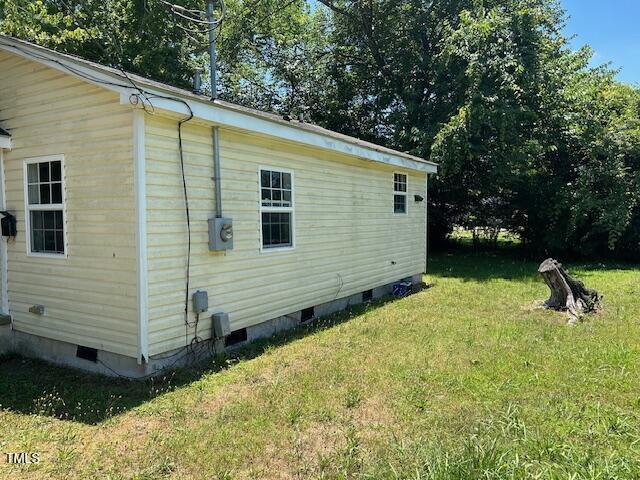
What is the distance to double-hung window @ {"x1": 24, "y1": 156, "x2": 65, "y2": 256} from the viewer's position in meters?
5.04

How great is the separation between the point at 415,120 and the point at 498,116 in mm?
3086

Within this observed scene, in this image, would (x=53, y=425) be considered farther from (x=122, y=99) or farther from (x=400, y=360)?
(x=400, y=360)

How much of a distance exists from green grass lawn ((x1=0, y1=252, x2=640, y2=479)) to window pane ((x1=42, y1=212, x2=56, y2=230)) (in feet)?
5.19

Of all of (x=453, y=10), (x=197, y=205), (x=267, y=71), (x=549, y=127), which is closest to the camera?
(x=197, y=205)

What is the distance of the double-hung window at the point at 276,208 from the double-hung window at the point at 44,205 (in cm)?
235

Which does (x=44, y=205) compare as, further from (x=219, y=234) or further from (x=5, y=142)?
(x=219, y=234)

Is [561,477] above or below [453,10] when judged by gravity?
below

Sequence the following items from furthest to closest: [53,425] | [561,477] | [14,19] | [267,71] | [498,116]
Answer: [267,71] < [498,116] < [14,19] < [53,425] < [561,477]

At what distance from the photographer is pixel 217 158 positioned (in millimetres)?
5207

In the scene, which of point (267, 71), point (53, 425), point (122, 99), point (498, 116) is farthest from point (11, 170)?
point (267, 71)

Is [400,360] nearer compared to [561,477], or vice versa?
[561,477]

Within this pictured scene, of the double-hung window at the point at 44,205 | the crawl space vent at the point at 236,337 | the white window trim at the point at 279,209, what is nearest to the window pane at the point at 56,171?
the double-hung window at the point at 44,205

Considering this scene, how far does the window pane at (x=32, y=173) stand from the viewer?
522 cm

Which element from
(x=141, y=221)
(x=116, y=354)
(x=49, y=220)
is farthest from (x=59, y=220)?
(x=116, y=354)
